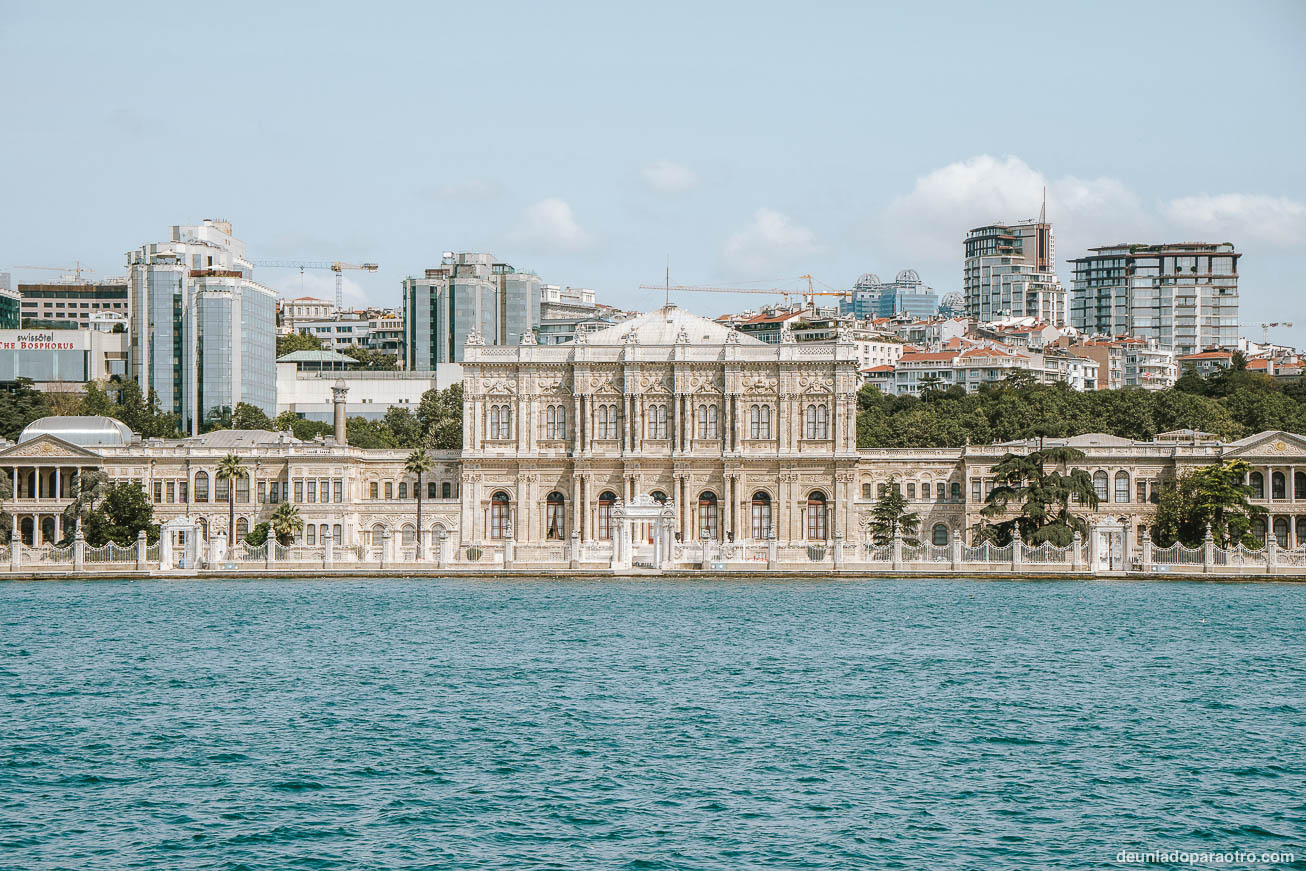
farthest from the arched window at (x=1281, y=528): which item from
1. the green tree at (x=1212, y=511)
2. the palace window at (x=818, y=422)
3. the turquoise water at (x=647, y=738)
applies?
the turquoise water at (x=647, y=738)

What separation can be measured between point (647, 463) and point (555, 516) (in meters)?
4.83

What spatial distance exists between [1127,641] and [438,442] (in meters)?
59.9

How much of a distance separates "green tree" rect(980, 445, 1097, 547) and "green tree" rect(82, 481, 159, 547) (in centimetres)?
3366

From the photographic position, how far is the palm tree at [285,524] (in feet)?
229

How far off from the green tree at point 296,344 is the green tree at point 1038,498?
305 feet

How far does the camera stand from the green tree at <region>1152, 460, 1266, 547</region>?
211 ft

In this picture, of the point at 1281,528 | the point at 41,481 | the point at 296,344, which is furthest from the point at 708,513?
the point at 296,344

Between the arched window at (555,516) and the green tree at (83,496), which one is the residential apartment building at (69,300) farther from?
the arched window at (555,516)

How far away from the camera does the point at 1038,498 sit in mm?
65750

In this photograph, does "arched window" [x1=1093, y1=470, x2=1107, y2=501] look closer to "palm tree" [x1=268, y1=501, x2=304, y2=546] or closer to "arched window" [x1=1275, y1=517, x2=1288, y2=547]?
"arched window" [x1=1275, y1=517, x2=1288, y2=547]

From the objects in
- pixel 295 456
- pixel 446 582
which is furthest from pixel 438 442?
pixel 446 582

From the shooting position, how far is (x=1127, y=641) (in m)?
41.4

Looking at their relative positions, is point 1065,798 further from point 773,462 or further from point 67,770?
point 773,462

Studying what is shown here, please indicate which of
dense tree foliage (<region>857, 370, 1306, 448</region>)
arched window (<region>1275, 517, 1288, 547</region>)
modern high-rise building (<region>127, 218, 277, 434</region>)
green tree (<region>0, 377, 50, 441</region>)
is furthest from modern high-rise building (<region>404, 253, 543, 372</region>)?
arched window (<region>1275, 517, 1288, 547</region>)
